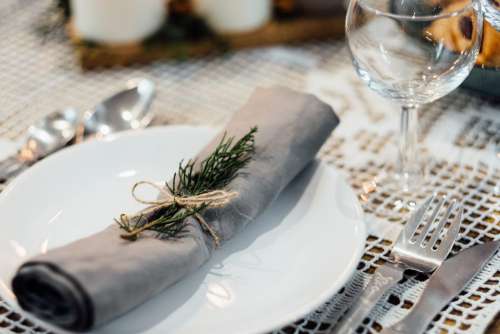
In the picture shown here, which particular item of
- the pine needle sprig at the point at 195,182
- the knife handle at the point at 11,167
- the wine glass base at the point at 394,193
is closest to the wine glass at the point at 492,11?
the wine glass base at the point at 394,193

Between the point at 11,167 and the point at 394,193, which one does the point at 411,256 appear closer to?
the point at 394,193

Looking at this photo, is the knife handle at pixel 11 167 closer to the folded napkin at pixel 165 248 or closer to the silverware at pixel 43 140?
the silverware at pixel 43 140

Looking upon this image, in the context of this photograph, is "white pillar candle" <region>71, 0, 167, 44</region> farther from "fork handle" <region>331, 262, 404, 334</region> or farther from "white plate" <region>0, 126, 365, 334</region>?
"fork handle" <region>331, 262, 404, 334</region>

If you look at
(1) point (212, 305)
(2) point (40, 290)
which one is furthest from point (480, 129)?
(2) point (40, 290)

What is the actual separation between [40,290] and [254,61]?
628 millimetres

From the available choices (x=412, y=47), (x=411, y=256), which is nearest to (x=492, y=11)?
(x=412, y=47)

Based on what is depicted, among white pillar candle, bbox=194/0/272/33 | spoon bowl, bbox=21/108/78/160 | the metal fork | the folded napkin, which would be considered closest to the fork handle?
the metal fork

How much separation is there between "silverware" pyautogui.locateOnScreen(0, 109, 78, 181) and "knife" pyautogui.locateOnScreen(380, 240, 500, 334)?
1.51 feet

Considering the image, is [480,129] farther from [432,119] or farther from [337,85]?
[337,85]

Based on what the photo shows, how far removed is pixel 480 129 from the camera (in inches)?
35.8

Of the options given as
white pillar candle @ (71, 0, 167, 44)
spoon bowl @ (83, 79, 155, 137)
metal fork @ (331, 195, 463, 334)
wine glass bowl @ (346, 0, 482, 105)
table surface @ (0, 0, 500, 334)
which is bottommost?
table surface @ (0, 0, 500, 334)

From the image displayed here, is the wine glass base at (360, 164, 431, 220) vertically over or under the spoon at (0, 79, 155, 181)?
under

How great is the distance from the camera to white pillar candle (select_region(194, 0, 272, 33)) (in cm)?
109

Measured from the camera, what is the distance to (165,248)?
0.59 metres
